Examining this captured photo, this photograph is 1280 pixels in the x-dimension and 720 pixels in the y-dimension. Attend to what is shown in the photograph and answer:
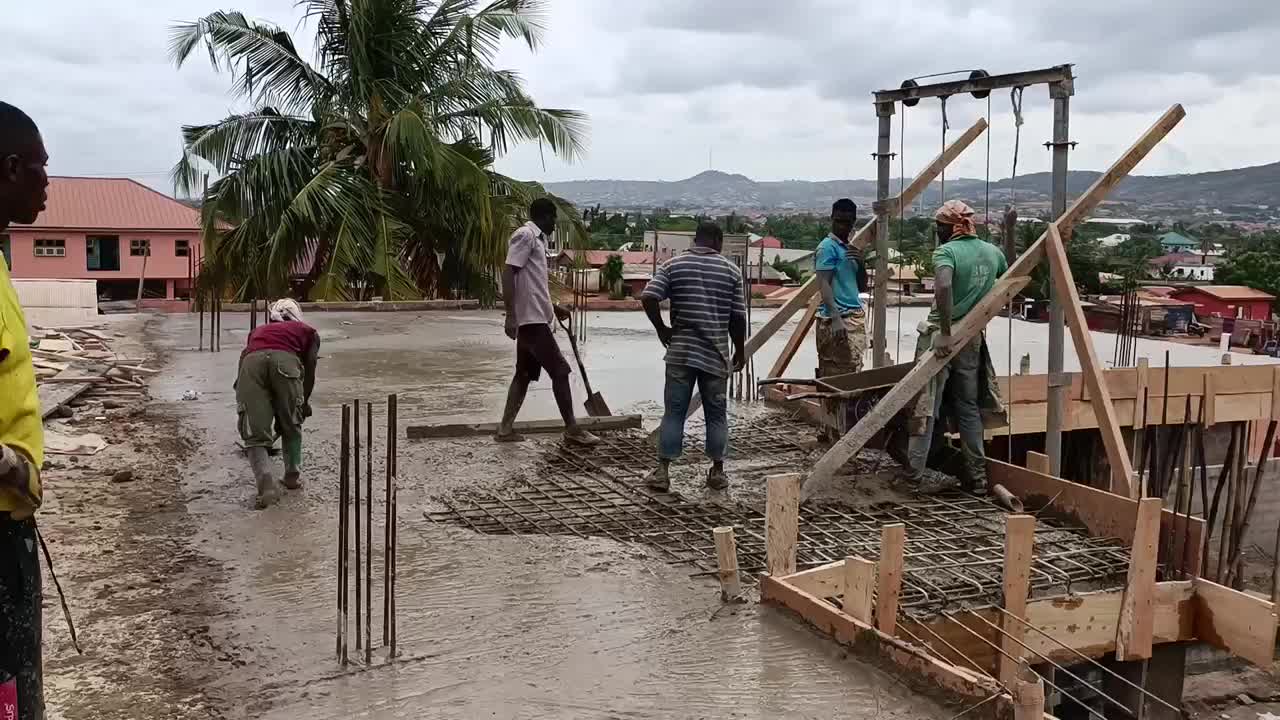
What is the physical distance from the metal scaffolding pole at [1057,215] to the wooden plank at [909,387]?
0.48 m

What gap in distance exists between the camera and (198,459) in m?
7.30

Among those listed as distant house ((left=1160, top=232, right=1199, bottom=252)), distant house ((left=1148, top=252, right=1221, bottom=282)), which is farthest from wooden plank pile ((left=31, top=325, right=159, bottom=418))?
distant house ((left=1160, top=232, right=1199, bottom=252))

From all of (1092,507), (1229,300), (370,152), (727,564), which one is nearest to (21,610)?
(727,564)

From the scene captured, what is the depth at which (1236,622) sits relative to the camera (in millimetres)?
5305

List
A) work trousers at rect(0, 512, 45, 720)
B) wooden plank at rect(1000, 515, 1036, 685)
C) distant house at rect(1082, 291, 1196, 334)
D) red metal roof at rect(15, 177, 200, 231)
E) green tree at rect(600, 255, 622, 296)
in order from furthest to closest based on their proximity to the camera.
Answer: red metal roof at rect(15, 177, 200, 231) < green tree at rect(600, 255, 622, 296) < distant house at rect(1082, 291, 1196, 334) < wooden plank at rect(1000, 515, 1036, 685) < work trousers at rect(0, 512, 45, 720)

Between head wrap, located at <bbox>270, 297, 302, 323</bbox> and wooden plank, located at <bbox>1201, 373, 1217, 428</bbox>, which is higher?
head wrap, located at <bbox>270, 297, 302, 323</bbox>

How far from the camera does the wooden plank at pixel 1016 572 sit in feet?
15.5

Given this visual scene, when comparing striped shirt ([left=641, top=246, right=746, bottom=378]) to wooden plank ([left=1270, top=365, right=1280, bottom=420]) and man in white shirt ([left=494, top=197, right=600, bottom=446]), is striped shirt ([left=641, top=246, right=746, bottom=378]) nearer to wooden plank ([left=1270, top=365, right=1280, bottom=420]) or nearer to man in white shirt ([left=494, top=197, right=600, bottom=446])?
man in white shirt ([left=494, top=197, right=600, bottom=446])

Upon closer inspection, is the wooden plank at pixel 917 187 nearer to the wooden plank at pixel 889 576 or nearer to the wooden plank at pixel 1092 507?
the wooden plank at pixel 1092 507

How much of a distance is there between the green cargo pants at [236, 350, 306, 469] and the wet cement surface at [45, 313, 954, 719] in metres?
0.40

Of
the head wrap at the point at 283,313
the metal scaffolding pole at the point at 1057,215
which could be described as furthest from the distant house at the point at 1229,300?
the head wrap at the point at 283,313

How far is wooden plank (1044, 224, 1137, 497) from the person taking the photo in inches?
246

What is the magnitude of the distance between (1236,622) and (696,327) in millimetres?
2994

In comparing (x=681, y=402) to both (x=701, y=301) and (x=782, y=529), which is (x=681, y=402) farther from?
(x=782, y=529)
